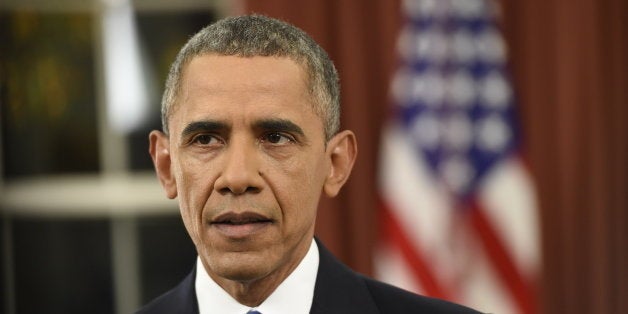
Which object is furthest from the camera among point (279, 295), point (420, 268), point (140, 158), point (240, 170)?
point (140, 158)

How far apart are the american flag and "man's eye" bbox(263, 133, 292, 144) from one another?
2.23 meters

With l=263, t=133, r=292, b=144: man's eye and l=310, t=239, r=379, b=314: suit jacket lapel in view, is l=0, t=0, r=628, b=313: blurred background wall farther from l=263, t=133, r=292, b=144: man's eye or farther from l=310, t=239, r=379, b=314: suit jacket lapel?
l=263, t=133, r=292, b=144: man's eye

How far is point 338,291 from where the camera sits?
177 centimetres

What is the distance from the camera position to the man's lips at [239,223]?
1.58 m

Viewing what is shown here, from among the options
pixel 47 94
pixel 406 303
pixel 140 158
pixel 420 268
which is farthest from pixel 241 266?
pixel 47 94

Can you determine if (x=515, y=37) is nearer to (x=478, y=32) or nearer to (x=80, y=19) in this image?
(x=478, y=32)

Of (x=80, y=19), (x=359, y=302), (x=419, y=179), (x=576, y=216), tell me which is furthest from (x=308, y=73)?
(x=80, y=19)

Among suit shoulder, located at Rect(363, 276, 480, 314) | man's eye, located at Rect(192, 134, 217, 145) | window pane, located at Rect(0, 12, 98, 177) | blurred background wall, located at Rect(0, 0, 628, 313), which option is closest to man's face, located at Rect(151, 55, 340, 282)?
man's eye, located at Rect(192, 134, 217, 145)

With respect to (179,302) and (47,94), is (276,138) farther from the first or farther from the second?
(47,94)

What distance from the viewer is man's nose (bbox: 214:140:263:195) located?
1570 mm

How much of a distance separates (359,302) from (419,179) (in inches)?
81.7

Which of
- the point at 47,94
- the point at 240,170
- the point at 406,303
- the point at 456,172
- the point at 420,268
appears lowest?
the point at 420,268

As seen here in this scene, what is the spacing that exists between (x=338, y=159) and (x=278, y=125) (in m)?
0.21

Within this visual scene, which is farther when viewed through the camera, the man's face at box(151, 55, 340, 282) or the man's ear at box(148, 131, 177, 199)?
the man's ear at box(148, 131, 177, 199)
